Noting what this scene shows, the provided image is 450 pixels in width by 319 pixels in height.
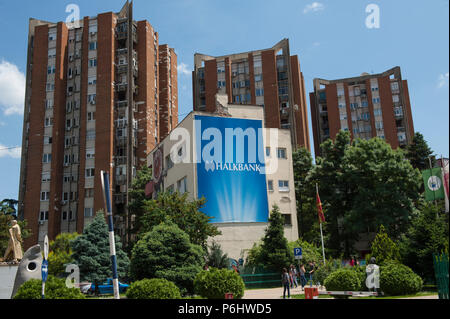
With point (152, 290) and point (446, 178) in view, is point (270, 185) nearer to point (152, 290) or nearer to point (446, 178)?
point (152, 290)

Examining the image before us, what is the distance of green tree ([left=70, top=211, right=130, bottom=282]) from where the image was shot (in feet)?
123

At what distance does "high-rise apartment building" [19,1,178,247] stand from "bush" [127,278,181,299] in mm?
46476

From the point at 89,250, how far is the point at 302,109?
168ft

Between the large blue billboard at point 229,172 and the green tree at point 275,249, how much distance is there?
14.5 ft

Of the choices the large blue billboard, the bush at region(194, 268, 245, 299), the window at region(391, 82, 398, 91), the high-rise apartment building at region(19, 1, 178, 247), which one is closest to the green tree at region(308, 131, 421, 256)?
the large blue billboard

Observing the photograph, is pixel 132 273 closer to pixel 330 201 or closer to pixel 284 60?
pixel 330 201

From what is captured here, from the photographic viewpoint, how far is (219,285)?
19.3 metres

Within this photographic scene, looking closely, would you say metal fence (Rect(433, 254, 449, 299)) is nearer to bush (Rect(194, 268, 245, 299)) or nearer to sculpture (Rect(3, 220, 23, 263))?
bush (Rect(194, 268, 245, 299))

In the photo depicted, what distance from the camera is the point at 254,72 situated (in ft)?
254

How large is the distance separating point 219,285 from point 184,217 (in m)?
15.9

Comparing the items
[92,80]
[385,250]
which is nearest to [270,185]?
[385,250]

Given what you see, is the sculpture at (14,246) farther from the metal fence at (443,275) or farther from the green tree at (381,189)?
the green tree at (381,189)
